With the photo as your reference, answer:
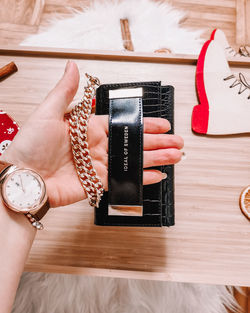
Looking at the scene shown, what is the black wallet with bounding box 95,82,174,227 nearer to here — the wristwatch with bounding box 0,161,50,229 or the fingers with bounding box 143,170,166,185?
the fingers with bounding box 143,170,166,185

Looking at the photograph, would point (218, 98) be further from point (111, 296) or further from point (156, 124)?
point (111, 296)

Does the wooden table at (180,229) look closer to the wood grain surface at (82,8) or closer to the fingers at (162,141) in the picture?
the fingers at (162,141)

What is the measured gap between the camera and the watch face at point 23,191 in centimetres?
48

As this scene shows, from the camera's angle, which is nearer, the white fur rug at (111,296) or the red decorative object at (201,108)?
the red decorative object at (201,108)

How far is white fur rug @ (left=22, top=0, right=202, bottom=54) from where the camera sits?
3.27 ft

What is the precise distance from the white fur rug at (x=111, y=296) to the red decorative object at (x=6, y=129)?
1.49 feet

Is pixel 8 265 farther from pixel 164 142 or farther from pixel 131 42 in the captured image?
pixel 131 42

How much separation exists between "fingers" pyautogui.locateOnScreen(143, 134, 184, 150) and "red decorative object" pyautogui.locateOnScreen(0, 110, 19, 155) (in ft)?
1.12

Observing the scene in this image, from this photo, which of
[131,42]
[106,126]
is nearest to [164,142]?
[106,126]

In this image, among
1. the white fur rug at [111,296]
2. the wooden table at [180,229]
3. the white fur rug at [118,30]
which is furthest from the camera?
the white fur rug at [118,30]

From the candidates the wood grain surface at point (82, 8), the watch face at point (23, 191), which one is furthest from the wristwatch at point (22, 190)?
the wood grain surface at point (82, 8)

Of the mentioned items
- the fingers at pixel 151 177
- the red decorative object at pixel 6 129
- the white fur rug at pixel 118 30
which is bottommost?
the fingers at pixel 151 177

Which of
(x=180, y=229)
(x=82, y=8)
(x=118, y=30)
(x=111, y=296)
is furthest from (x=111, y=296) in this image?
(x=82, y=8)

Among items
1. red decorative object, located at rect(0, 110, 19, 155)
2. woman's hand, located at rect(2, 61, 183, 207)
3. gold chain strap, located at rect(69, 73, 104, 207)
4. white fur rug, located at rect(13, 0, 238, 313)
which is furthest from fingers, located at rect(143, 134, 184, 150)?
white fur rug, located at rect(13, 0, 238, 313)
